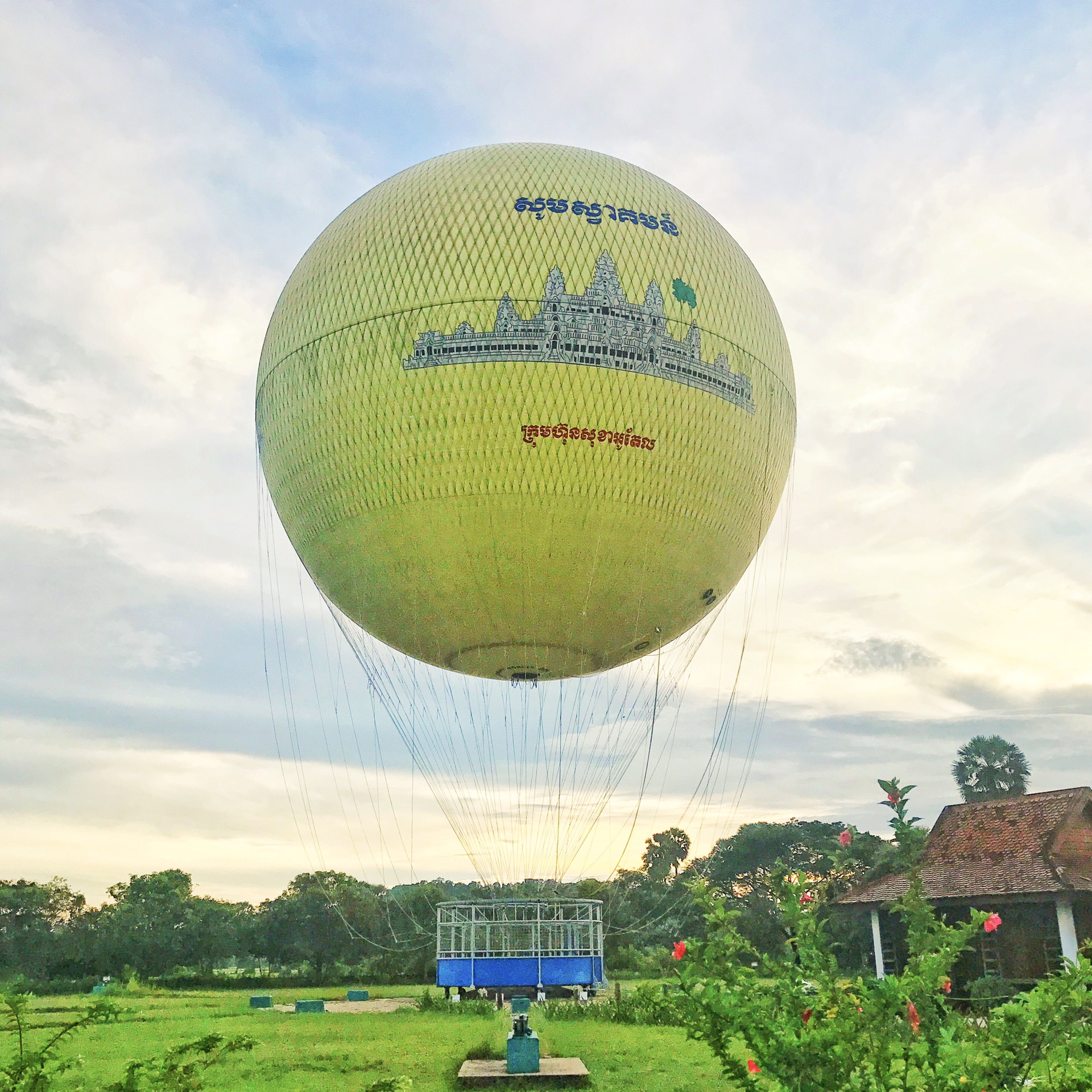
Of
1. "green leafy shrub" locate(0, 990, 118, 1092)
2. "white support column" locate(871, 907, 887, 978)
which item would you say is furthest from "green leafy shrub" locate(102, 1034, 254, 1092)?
"white support column" locate(871, 907, 887, 978)

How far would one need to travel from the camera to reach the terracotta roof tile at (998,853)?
21.7 m

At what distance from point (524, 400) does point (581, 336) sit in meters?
1.19

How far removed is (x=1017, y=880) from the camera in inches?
866

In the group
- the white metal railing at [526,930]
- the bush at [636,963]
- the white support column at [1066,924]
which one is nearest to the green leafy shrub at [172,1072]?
the white metal railing at [526,930]

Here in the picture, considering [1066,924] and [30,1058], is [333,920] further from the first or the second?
[30,1058]

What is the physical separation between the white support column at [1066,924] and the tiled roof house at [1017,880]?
2cm

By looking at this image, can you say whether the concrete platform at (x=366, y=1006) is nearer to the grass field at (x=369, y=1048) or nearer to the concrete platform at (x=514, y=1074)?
the grass field at (x=369, y=1048)

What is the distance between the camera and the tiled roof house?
21.3 metres

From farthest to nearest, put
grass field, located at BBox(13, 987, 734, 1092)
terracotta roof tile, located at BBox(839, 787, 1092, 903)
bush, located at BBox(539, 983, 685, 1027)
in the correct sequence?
1. terracotta roof tile, located at BBox(839, 787, 1092, 903)
2. bush, located at BBox(539, 983, 685, 1027)
3. grass field, located at BBox(13, 987, 734, 1092)

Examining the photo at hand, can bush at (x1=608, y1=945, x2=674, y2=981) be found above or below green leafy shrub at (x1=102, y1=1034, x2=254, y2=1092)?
below

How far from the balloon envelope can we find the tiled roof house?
35.5 ft

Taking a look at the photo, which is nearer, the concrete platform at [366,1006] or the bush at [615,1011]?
the bush at [615,1011]

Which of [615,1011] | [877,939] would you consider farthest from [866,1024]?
[877,939]

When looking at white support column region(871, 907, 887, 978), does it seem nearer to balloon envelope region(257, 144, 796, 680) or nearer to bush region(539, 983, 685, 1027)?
bush region(539, 983, 685, 1027)
